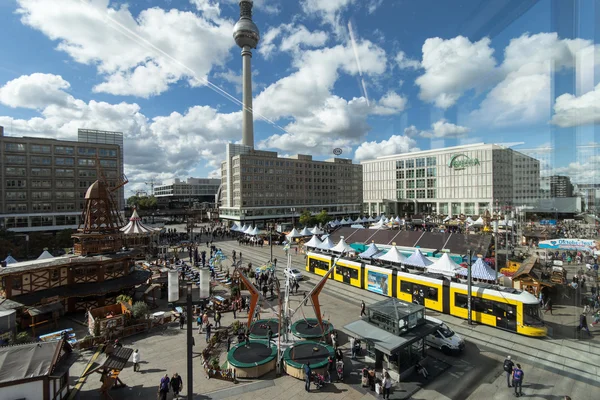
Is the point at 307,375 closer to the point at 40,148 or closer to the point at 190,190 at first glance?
the point at 40,148

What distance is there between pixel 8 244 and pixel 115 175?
30704 mm

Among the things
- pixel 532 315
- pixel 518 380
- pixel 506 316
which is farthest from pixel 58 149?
pixel 532 315

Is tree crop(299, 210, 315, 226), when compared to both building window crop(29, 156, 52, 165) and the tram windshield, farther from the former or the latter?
building window crop(29, 156, 52, 165)

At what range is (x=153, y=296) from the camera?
21.3 metres

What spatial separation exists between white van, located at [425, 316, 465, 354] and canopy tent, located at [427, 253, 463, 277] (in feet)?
27.1

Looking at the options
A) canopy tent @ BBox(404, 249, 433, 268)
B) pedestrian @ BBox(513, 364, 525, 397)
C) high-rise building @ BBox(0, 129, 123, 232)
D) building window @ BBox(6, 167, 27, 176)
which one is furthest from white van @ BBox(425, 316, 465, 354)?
building window @ BBox(6, 167, 27, 176)

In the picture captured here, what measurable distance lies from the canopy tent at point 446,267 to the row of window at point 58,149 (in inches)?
2638

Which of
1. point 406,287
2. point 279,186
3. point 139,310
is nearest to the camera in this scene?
point 139,310

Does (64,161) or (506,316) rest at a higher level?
(64,161)

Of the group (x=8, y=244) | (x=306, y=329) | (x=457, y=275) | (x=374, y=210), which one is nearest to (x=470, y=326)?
(x=457, y=275)

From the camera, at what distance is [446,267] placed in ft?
72.3

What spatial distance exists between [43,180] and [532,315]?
244 feet

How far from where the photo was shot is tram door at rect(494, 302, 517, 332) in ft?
51.3

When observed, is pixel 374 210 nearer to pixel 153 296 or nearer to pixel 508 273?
pixel 508 273
